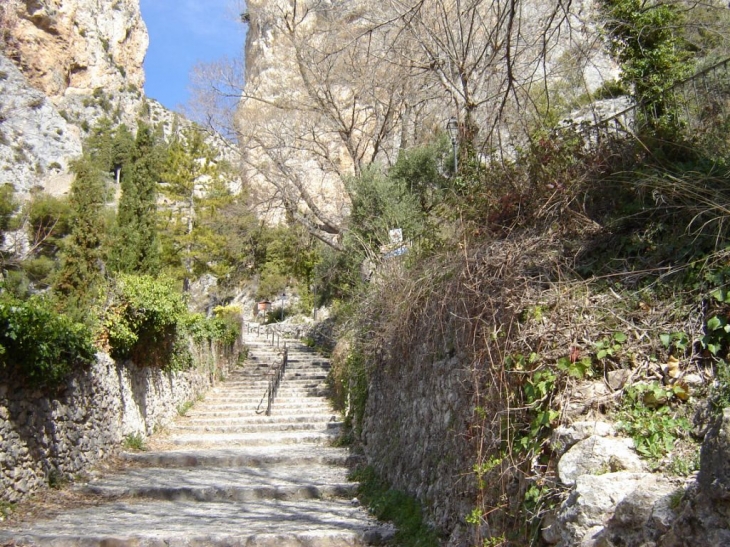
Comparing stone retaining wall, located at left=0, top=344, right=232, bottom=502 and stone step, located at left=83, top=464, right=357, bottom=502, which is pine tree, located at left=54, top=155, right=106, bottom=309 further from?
stone step, located at left=83, top=464, right=357, bottom=502

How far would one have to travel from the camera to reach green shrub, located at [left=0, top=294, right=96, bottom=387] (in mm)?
6586

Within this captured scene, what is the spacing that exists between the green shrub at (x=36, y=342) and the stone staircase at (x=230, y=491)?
164 centimetres

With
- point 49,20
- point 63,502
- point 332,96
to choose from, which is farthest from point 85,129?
point 63,502

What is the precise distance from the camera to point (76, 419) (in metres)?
8.61

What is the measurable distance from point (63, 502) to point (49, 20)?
197 ft

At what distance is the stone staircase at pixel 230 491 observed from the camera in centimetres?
618

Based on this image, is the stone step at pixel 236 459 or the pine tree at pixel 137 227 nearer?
the stone step at pixel 236 459

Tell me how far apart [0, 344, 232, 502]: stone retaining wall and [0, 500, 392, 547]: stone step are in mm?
713

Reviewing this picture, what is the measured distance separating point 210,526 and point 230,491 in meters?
1.64

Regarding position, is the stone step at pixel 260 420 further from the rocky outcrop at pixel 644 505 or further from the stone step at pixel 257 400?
the rocky outcrop at pixel 644 505

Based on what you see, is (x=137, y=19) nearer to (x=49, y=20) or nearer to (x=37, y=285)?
(x=49, y=20)

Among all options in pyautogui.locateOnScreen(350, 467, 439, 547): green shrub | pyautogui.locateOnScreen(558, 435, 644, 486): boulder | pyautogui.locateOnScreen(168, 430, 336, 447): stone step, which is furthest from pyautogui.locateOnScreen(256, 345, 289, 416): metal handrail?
pyautogui.locateOnScreen(558, 435, 644, 486): boulder

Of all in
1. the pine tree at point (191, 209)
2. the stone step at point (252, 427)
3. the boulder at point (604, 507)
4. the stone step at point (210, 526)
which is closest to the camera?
the boulder at point (604, 507)

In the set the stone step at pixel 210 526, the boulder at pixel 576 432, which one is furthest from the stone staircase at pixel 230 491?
the boulder at pixel 576 432
